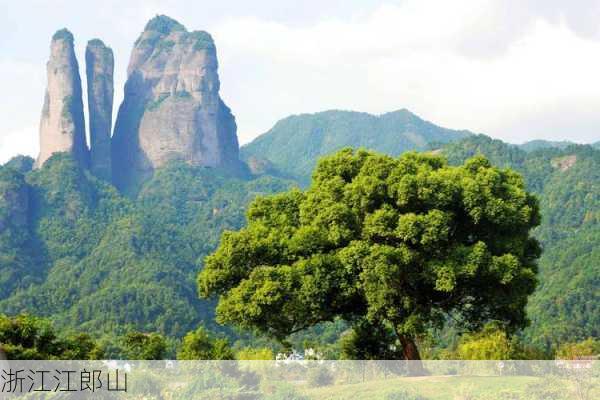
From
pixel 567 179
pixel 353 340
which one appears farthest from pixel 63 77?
pixel 353 340

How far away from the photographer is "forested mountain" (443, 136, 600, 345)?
249 feet

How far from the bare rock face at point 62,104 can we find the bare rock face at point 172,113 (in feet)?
47.0

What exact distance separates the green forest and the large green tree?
0.07 metres

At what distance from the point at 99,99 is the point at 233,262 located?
13279 centimetres

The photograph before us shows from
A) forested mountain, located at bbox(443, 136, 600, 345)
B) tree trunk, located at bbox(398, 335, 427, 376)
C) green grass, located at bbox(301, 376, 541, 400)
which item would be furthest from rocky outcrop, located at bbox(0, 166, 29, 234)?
green grass, located at bbox(301, 376, 541, 400)

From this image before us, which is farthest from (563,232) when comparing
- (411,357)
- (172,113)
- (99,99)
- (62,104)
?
(411,357)

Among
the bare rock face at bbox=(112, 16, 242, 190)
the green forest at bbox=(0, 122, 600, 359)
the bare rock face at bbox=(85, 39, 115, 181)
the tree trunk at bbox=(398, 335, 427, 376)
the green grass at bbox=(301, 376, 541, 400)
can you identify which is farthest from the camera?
the bare rock face at bbox=(112, 16, 242, 190)

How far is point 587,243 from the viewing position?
92.6 meters

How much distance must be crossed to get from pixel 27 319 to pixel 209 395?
3.80m

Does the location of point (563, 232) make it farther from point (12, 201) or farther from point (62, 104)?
point (62, 104)

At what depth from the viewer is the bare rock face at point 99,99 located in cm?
14525

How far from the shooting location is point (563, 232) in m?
107

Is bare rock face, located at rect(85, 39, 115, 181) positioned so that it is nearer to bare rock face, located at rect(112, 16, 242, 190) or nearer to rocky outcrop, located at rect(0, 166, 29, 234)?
bare rock face, located at rect(112, 16, 242, 190)

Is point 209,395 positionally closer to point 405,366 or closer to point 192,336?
point 192,336
